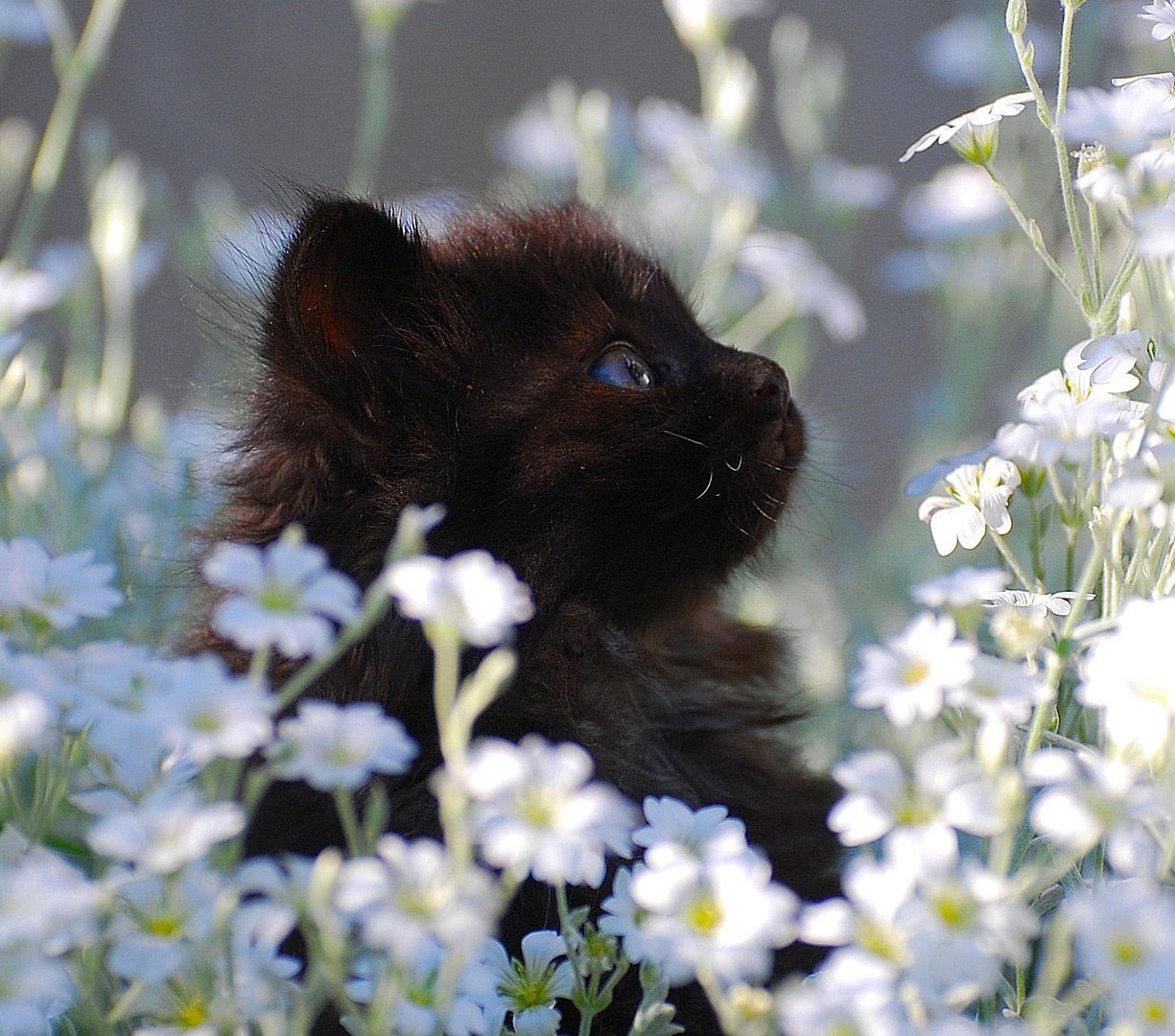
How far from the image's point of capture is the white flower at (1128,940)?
43cm

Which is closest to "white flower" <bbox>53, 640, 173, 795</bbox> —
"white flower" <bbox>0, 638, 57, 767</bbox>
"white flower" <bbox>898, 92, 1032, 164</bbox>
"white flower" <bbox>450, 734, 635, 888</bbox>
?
"white flower" <bbox>0, 638, 57, 767</bbox>

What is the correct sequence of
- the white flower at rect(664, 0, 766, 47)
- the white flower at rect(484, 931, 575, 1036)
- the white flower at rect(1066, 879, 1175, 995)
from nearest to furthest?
the white flower at rect(1066, 879, 1175, 995) < the white flower at rect(484, 931, 575, 1036) < the white flower at rect(664, 0, 766, 47)

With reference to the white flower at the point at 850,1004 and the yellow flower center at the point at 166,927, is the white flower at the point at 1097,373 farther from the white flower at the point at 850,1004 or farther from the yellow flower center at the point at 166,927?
the yellow flower center at the point at 166,927

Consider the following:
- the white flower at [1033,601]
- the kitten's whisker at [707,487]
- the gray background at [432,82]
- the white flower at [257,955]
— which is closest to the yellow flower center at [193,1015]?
the white flower at [257,955]

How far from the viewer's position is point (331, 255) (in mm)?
952

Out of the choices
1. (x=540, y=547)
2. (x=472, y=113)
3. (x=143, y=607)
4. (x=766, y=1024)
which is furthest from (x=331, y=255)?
(x=472, y=113)

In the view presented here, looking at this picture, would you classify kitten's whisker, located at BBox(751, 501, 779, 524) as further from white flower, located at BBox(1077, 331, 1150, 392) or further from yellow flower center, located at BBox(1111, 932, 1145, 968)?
yellow flower center, located at BBox(1111, 932, 1145, 968)

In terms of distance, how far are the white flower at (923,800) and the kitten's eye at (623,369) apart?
573mm

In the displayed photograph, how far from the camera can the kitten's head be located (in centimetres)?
96

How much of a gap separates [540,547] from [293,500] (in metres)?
0.17

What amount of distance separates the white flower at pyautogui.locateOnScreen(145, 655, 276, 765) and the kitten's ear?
1.52 feet

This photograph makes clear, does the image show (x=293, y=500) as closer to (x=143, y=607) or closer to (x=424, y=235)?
(x=424, y=235)

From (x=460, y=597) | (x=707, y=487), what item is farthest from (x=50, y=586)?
(x=707, y=487)

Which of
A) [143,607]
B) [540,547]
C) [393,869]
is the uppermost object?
[393,869]
